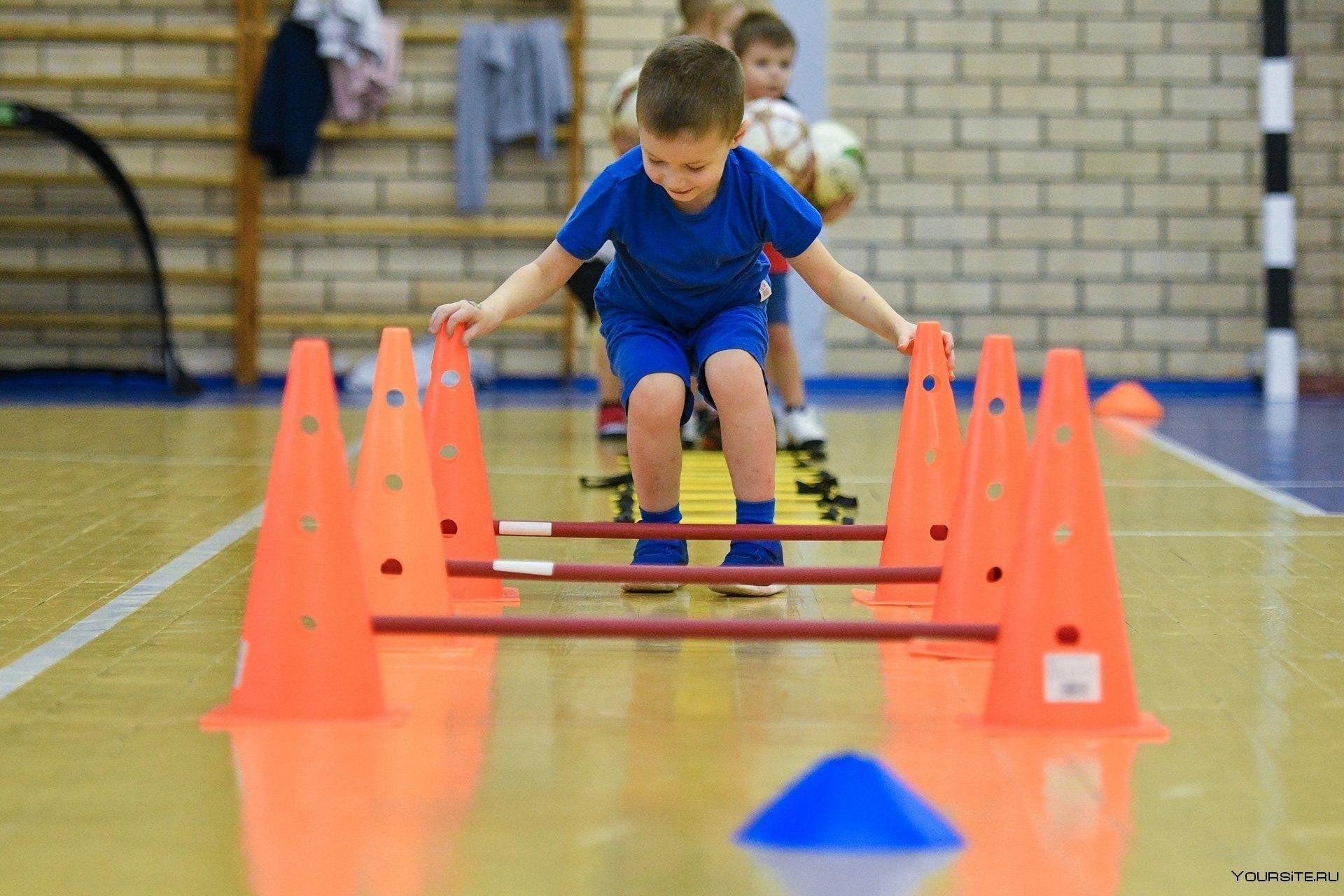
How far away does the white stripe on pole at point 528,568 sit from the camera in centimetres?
267

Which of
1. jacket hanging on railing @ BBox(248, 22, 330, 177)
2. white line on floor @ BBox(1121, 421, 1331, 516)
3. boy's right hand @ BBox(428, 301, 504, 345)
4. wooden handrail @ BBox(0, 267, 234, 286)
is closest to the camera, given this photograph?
boy's right hand @ BBox(428, 301, 504, 345)

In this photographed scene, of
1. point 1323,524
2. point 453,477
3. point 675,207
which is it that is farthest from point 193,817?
point 1323,524

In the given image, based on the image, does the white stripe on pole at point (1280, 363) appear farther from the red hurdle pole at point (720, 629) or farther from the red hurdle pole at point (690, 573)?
the red hurdle pole at point (720, 629)

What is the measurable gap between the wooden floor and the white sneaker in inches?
90.6

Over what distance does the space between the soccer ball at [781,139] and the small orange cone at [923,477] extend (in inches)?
87.5

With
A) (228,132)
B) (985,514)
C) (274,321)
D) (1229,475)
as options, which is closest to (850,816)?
(985,514)

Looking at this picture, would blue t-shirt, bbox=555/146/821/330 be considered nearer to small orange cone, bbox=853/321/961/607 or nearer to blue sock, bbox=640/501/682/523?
small orange cone, bbox=853/321/961/607

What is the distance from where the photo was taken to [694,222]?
3.13 m

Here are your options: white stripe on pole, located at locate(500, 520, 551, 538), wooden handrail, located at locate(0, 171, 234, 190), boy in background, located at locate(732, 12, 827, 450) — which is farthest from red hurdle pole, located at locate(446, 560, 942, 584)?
wooden handrail, located at locate(0, 171, 234, 190)

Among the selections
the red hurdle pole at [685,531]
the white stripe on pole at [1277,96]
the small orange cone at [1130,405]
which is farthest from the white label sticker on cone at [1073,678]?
the white stripe on pole at [1277,96]

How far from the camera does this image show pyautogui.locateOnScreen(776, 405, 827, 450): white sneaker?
586cm

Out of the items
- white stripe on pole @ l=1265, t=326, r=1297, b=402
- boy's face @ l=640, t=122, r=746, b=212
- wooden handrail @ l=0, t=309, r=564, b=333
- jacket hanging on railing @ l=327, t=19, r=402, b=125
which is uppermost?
jacket hanging on railing @ l=327, t=19, r=402, b=125

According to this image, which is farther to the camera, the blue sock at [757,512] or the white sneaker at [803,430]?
the white sneaker at [803,430]

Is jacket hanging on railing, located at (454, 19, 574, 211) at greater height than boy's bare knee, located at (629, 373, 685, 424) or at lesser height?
greater
